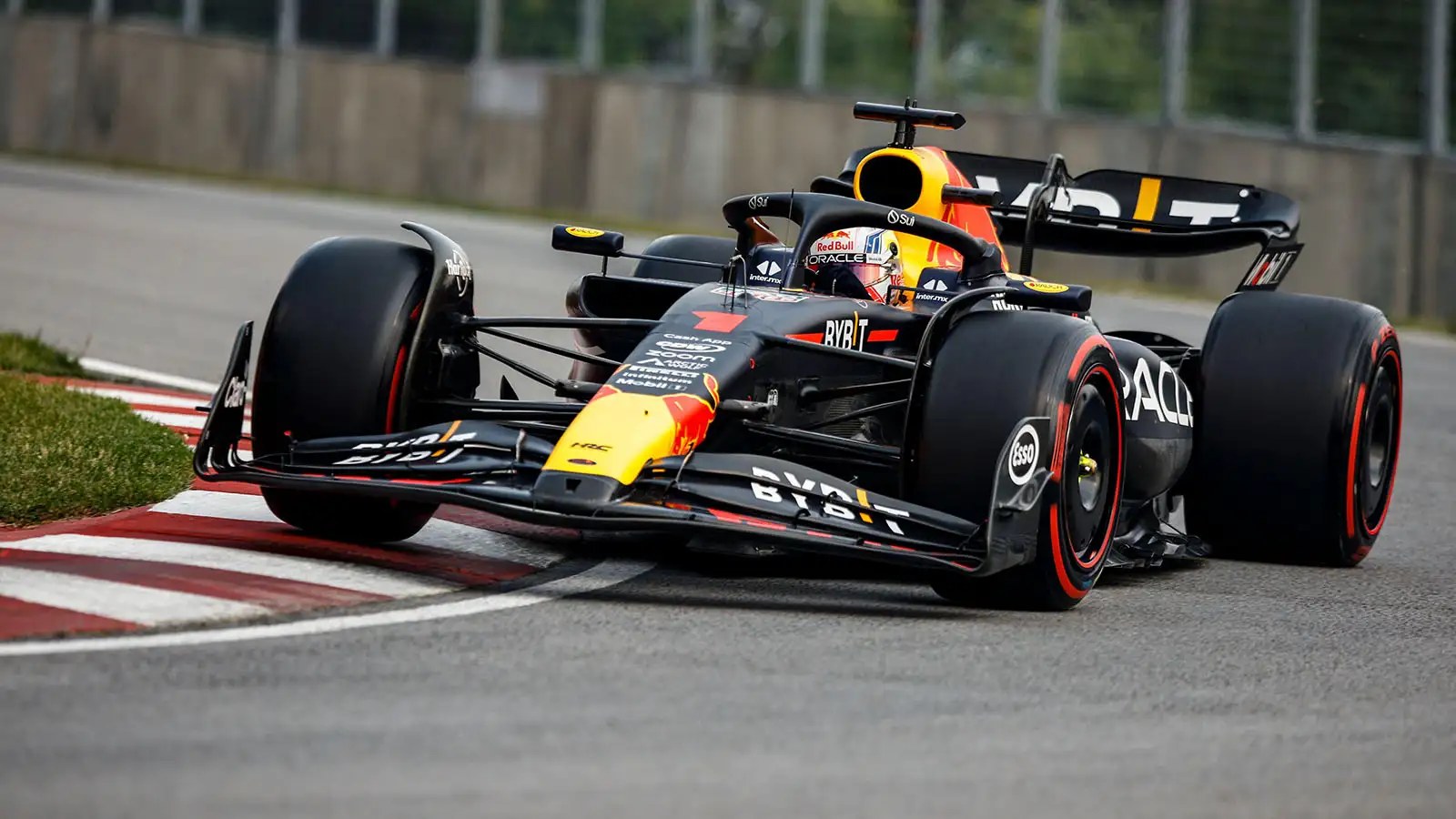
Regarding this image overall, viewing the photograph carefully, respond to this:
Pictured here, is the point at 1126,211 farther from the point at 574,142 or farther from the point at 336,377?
the point at 574,142

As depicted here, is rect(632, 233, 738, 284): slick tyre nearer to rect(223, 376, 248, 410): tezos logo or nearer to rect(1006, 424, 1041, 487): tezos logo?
rect(223, 376, 248, 410): tezos logo

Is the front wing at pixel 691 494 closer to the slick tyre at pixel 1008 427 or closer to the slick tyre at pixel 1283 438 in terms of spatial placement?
the slick tyre at pixel 1008 427

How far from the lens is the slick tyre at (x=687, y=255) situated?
978 centimetres

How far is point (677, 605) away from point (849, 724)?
1471mm

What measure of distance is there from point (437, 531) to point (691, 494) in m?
1.52

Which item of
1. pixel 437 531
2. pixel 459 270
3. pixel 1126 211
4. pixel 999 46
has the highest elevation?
pixel 999 46

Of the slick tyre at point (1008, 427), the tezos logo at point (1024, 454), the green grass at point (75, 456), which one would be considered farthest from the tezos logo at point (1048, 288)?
the green grass at point (75, 456)

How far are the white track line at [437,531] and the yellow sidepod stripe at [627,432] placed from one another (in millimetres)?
704

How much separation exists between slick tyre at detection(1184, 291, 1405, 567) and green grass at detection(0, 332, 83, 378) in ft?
18.8

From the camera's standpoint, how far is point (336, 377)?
7.16 metres

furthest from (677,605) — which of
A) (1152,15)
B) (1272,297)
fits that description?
(1152,15)

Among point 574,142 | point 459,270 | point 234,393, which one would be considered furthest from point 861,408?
point 574,142

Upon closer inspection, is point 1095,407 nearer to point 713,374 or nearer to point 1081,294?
point 1081,294

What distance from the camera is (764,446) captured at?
7141 mm
